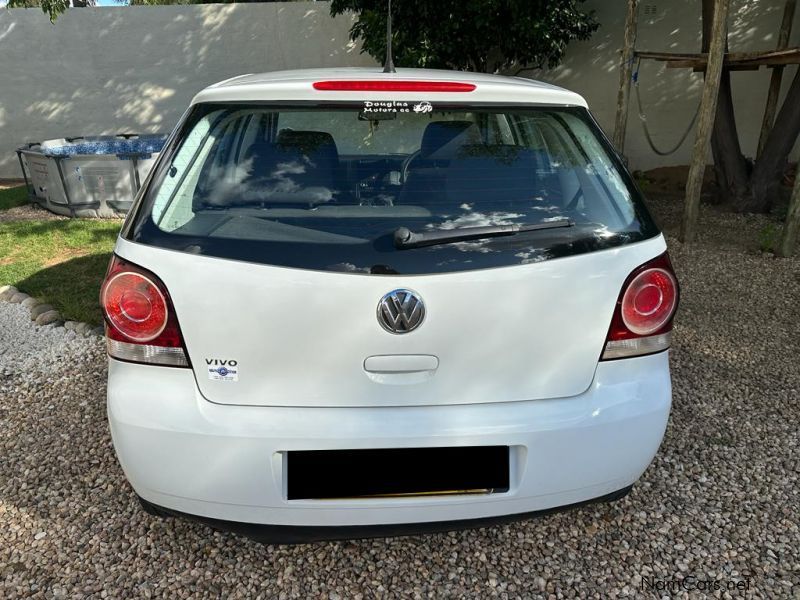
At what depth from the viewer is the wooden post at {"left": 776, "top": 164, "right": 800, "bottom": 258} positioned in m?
5.40

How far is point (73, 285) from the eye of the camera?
15.8 ft

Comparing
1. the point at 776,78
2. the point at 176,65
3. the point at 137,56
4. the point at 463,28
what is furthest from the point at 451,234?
the point at 137,56

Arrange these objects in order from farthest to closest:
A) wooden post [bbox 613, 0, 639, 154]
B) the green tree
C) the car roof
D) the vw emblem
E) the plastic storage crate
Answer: the green tree
the plastic storage crate
wooden post [bbox 613, 0, 639, 154]
the car roof
the vw emblem

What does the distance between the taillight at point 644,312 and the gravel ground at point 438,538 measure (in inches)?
31.7

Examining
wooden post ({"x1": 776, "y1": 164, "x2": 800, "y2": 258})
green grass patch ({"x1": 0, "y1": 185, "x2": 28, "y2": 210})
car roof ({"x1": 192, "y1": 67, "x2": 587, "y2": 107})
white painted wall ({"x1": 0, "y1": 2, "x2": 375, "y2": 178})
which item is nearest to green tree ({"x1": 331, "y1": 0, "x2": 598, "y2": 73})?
white painted wall ({"x1": 0, "y1": 2, "x2": 375, "y2": 178})

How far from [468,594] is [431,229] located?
1176mm

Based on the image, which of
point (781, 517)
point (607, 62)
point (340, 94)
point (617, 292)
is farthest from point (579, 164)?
point (607, 62)

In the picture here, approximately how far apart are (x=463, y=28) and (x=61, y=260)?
5449 millimetres

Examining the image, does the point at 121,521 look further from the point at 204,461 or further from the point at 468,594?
the point at 468,594

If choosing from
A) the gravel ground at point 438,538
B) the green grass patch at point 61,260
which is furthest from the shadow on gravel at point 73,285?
the gravel ground at point 438,538

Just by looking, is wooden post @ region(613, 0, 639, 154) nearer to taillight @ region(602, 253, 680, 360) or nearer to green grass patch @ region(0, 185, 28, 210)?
taillight @ region(602, 253, 680, 360)

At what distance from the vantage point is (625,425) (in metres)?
1.75

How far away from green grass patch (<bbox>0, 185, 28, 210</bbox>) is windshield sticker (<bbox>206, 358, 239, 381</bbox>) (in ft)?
25.7

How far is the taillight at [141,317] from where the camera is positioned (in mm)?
1660
